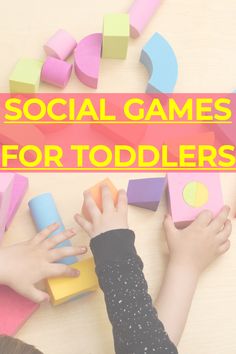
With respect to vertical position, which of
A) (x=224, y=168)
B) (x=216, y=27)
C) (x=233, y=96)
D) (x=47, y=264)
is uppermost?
(x=216, y=27)

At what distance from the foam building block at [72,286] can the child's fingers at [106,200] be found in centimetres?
8

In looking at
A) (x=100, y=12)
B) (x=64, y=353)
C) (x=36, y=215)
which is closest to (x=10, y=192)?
(x=36, y=215)

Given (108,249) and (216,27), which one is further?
(216,27)

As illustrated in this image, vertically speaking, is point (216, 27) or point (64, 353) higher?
point (216, 27)

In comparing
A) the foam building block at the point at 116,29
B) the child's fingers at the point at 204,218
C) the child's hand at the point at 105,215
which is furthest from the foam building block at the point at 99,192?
the foam building block at the point at 116,29

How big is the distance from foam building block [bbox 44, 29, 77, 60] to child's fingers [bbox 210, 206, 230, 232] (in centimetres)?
32

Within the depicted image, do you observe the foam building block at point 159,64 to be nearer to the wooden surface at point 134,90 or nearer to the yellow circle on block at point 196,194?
the wooden surface at point 134,90

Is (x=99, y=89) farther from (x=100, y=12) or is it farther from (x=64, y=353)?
(x=64, y=353)

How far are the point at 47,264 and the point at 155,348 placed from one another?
0.16 metres

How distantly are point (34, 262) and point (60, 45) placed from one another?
323 mm

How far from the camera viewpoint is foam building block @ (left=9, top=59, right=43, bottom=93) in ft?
2.43

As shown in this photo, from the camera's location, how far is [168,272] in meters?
0.68

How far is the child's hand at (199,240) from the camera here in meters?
0.68

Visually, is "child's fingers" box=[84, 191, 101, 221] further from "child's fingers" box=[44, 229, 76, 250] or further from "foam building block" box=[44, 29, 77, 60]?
"foam building block" box=[44, 29, 77, 60]
